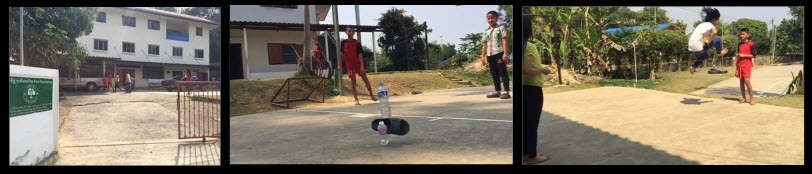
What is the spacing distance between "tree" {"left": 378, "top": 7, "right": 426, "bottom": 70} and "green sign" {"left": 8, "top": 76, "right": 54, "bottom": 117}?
279 cm

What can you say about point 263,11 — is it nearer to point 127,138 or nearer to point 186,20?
point 186,20

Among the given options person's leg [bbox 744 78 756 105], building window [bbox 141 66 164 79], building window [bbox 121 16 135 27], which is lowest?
person's leg [bbox 744 78 756 105]

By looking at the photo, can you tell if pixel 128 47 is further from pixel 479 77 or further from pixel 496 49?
pixel 496 49

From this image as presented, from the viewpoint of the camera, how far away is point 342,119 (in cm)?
354

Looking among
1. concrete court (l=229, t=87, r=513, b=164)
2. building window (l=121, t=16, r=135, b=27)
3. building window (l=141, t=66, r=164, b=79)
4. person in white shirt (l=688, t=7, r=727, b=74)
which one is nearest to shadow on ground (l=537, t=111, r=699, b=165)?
concrete court (l=229, t=87, r=513, b=164)

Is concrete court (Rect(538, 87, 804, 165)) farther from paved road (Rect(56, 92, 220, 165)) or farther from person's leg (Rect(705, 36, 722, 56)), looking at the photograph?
paved road (Rect(56, 92, 220, 165))

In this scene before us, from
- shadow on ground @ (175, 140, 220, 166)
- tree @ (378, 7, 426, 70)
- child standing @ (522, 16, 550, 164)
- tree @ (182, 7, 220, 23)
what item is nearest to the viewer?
child standing @ (522, 16, 550, 164)

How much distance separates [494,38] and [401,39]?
70cm

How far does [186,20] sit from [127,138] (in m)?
1.24

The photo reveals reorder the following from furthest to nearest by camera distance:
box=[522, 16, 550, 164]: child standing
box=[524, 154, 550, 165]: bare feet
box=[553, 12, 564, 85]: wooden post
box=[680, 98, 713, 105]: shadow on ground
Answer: box=[553, 12, 564, 85]: wooden post, box=[680, 98, 713, 105]: shadow on ground, box=[524, 154, 550, 165]: bare feet, box=[522, 16, 550, 164]: child standing

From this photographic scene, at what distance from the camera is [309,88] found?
11.3 ft

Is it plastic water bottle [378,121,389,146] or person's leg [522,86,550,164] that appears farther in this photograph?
plastic water bottle [378,121,389,146]

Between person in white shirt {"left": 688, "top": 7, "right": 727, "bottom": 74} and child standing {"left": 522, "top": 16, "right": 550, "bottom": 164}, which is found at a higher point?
person in white shirt {"left": 688, "top": 7, "right": 727, "bottom": 74}

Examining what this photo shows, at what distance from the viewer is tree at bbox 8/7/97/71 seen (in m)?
3.94
